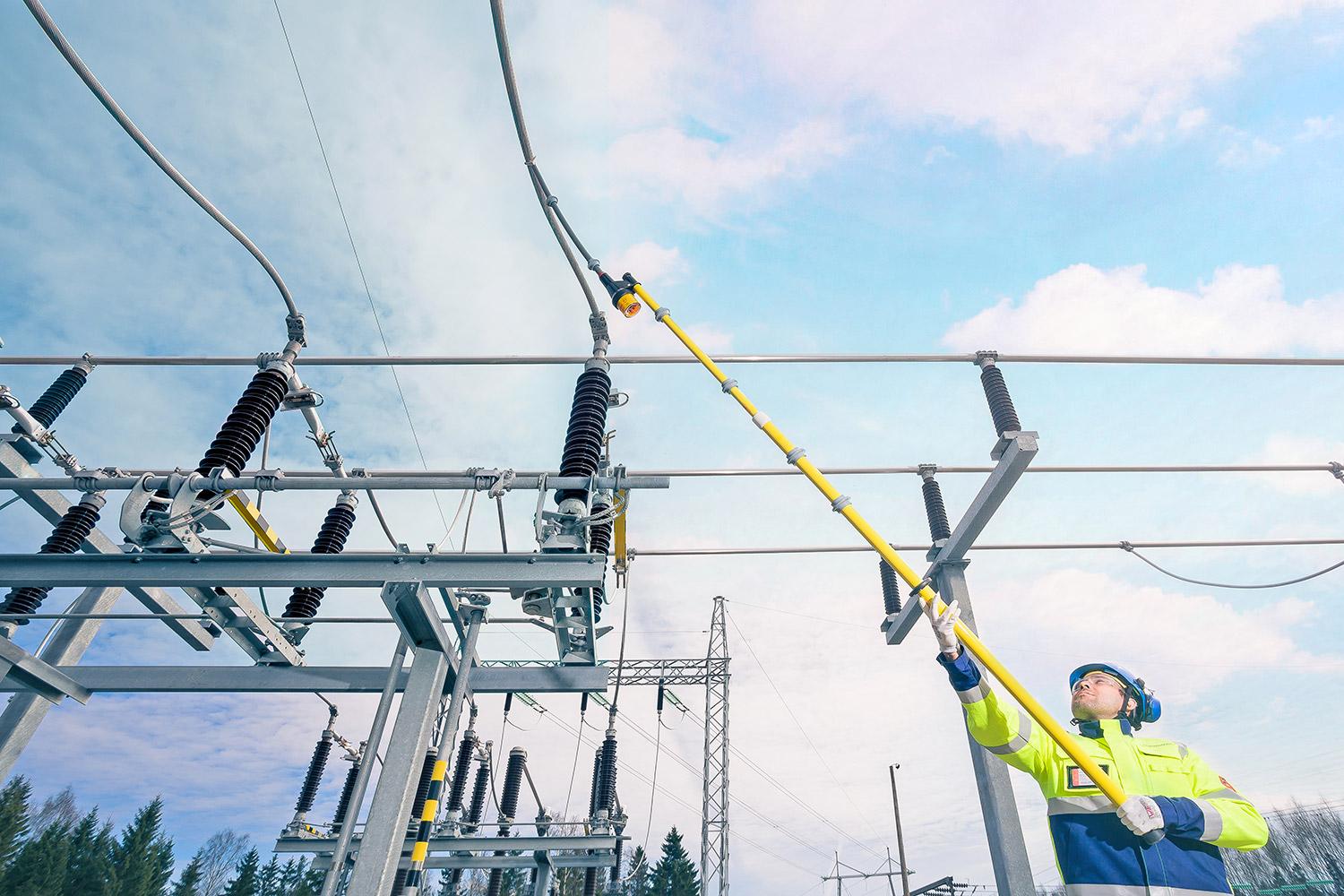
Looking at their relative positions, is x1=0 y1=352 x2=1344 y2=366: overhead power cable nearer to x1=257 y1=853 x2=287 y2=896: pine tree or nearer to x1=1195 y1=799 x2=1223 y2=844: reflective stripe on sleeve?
x1=1195 y1=799 x2=1223 y2=844: reflective stripe on sleeve

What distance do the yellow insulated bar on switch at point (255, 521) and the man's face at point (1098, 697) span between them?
20.5 ft

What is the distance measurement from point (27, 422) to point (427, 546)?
5338 mm

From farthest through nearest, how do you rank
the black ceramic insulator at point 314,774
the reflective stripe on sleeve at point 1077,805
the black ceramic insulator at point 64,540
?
1. the black ceramic insulator at point 314,774
2. the black ceramic insulator at point 64,540
3. the reflective stripe on sleeve at point 1077,805

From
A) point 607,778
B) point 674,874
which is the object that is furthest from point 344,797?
point 674,874

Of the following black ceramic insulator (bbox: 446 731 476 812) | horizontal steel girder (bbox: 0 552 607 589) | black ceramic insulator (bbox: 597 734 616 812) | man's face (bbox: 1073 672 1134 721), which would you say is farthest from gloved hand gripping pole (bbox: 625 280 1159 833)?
black ceramic insulator (bbox: 446 731 476 812)

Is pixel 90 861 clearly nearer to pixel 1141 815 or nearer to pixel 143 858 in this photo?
pixel 143 858

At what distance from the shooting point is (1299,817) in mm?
60500

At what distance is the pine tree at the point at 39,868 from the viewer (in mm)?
40406

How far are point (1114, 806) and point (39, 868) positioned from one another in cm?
6140

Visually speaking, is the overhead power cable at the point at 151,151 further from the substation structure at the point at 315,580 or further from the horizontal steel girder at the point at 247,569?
the horizontal steel girder at the point at 247,569

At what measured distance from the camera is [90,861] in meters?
47.1

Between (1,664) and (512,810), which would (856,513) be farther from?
(512,810)

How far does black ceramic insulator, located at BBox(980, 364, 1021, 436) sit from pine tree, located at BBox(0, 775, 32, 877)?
54745mm

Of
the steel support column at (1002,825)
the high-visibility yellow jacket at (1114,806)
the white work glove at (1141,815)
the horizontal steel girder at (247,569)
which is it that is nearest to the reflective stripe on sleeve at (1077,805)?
the high-visibility yellow jacket at (1114,806)
